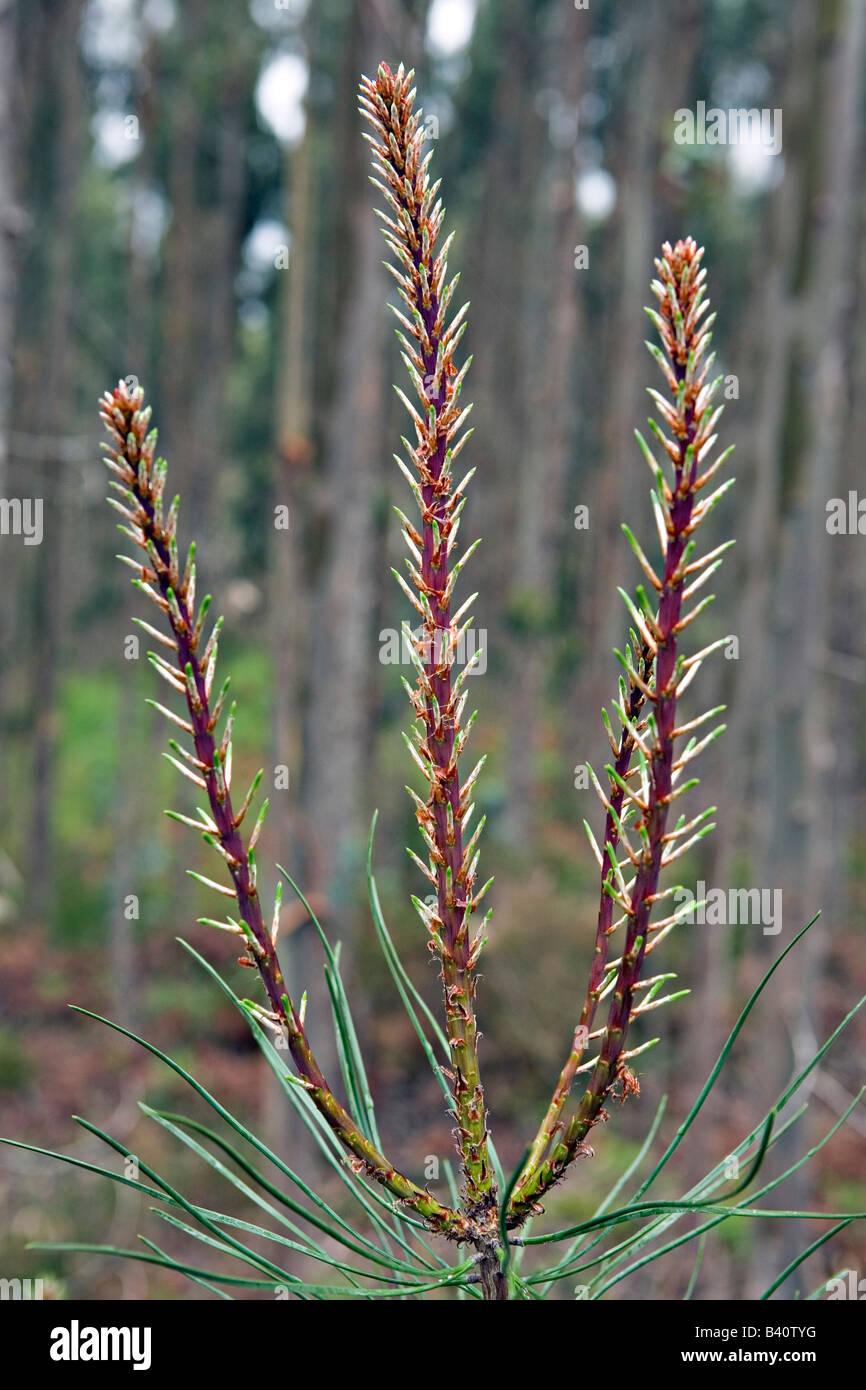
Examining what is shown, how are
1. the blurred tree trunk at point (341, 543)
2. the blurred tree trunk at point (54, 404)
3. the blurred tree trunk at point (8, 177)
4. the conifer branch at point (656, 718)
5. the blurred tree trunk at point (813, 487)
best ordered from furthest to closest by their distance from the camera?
1. the blurred tree trunk at point (54, 404)
2. the blurred tree trunk at point (341, 543)
3. the blurred tree trunk at point (8, 177)
4. the blurred tree trunk at point (813, 487)
5. the conifer branch at point (656, 718)

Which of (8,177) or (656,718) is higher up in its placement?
(8,177)

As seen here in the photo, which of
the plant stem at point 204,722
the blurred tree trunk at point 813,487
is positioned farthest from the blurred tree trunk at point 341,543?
the plant stem at point 204,722

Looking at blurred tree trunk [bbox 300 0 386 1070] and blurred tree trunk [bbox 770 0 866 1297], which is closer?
blurred tree trunk [bbox 770 0 866 1297]

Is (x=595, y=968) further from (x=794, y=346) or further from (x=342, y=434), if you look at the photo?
(x=342, y=434)

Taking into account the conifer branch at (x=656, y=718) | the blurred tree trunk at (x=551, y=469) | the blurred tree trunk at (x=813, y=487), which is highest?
the blurred tree trunk at (x=551, y=469)

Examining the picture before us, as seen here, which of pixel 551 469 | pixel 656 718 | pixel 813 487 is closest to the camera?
pixel 656 718

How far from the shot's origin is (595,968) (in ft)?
2.41

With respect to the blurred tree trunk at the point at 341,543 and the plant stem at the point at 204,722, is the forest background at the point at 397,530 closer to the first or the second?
the blurred tree trunk at the point at 341,543

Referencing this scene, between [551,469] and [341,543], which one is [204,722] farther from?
[551,469]

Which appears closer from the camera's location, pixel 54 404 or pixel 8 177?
pixel 8 177

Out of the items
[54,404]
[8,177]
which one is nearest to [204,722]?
[8,177]

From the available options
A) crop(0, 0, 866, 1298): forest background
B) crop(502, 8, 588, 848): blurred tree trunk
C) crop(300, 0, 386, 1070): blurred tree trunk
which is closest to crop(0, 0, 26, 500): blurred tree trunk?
crop(0, 0, 866, 1298): forest background

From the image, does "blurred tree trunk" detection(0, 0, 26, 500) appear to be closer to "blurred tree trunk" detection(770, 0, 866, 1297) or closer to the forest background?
the forest background

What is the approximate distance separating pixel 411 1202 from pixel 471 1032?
0.13m
